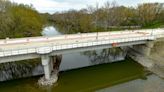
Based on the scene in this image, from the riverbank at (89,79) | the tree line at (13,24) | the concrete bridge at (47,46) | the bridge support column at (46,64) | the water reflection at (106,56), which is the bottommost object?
the riverbank at (89,79)

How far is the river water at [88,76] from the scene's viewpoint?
27.2 m

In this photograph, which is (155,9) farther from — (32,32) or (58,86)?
(58,86)

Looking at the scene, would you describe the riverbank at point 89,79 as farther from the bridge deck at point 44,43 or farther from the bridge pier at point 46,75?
the bridge deck at point 44,43

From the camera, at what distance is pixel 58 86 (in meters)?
27.3

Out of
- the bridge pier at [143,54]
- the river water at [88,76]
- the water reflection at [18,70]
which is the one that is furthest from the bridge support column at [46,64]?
the bridge pier at [143,54]

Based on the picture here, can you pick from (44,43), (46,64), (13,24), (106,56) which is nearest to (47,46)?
(46,64)

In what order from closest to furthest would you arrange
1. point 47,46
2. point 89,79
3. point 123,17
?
1. point 47,46
2. point 89,79
3. point 123,17

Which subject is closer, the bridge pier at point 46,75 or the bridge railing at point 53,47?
the bridge railing at point 53,47

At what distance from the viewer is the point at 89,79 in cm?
3028

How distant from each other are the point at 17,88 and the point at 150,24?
61738 mm

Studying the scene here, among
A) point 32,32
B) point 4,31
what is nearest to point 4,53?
point 4,31

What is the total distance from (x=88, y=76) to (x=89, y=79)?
105 centimetres

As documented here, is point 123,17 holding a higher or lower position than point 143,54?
higher

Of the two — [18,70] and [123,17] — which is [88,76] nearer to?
[18,70]
